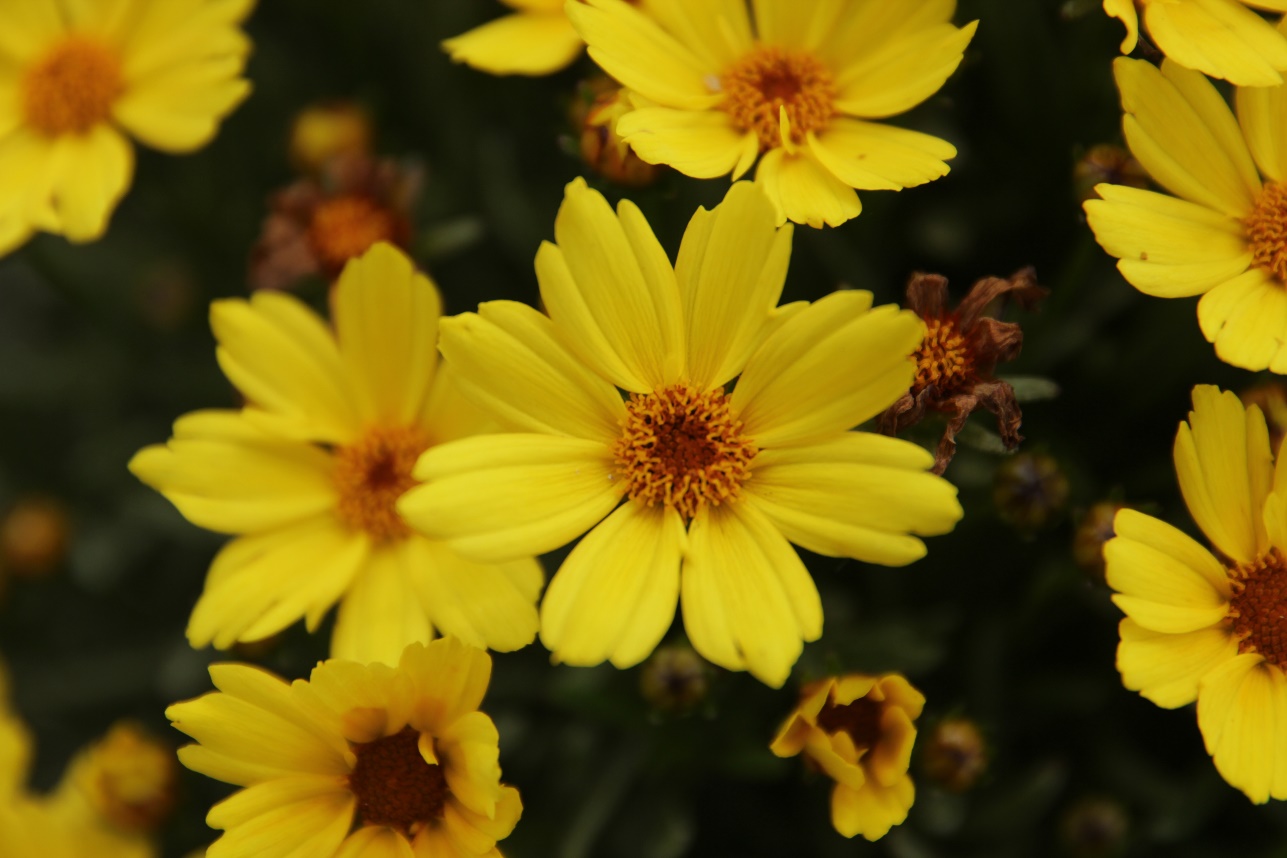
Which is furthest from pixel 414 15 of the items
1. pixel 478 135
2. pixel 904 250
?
pixel 904 250

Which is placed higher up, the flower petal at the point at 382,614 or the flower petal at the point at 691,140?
the flower petal at the point at 691,140

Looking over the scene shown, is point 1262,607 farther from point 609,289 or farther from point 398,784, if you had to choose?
point 398,784

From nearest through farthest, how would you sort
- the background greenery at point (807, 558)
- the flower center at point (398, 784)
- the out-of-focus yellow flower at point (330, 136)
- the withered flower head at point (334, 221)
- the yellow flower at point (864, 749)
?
the yellow flower at point (864, 749), the flower center at point (398, 784), the background greenery at point (807, 558), the withered flower head at point (334, 221), the out-of-focus yellow flower at point (330, 136)

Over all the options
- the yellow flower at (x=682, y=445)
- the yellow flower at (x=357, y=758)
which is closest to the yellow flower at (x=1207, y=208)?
the yellow flower at (x=682, y=445)

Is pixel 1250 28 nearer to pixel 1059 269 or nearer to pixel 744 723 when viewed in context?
pixel 1059 269

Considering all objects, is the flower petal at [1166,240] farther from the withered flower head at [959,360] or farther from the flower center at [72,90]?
the flower center at [72,90]

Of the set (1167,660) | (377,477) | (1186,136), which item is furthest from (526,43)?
(1167,660)
